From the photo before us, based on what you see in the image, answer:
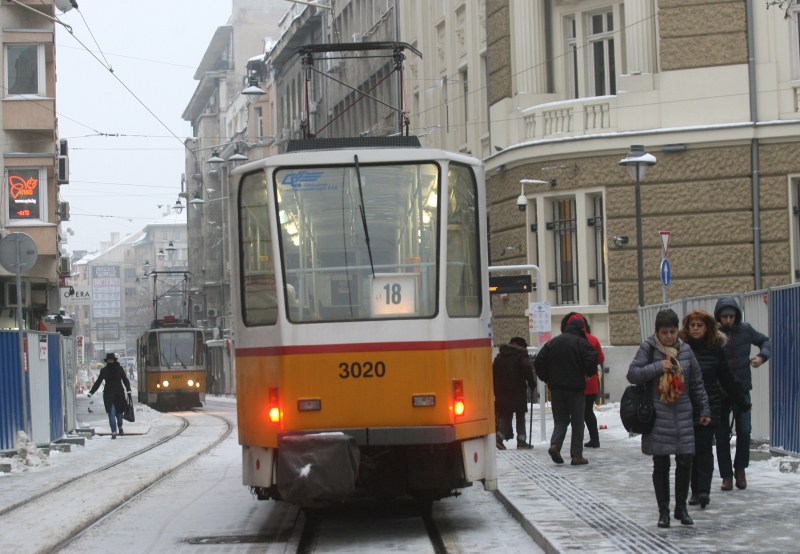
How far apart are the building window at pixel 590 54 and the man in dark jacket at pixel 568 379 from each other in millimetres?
15149

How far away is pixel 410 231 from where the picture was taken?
11.8m

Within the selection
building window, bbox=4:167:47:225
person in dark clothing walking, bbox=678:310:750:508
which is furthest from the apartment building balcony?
person in dark clothing walking, bbox=678:310:750:508

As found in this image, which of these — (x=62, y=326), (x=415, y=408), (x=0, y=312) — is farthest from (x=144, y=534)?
(x=62, y=326)

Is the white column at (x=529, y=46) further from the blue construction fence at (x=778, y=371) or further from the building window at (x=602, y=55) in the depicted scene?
the blue construction fence at (x=778, y=371)

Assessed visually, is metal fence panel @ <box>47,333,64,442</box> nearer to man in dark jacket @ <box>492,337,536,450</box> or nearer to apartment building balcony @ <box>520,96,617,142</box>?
man in dark jacket @ <box>492,337,536,450</box>

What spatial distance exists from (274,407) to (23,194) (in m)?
28.5

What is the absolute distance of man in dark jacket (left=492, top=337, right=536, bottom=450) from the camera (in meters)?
19.8

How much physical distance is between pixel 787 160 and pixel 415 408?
18718 mm

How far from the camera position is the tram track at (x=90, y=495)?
1241 cm

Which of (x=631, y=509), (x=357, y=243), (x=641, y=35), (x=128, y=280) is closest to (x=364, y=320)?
(x=357, y=243)

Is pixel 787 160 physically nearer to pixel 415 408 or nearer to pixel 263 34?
pixel 415 408

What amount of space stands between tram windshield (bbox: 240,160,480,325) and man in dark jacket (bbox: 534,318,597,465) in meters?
5.09

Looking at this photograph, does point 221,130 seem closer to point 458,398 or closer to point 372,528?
point 372,528

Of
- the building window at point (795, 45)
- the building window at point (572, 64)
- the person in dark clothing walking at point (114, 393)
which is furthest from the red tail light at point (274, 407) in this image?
the building window at point (572, 64)
